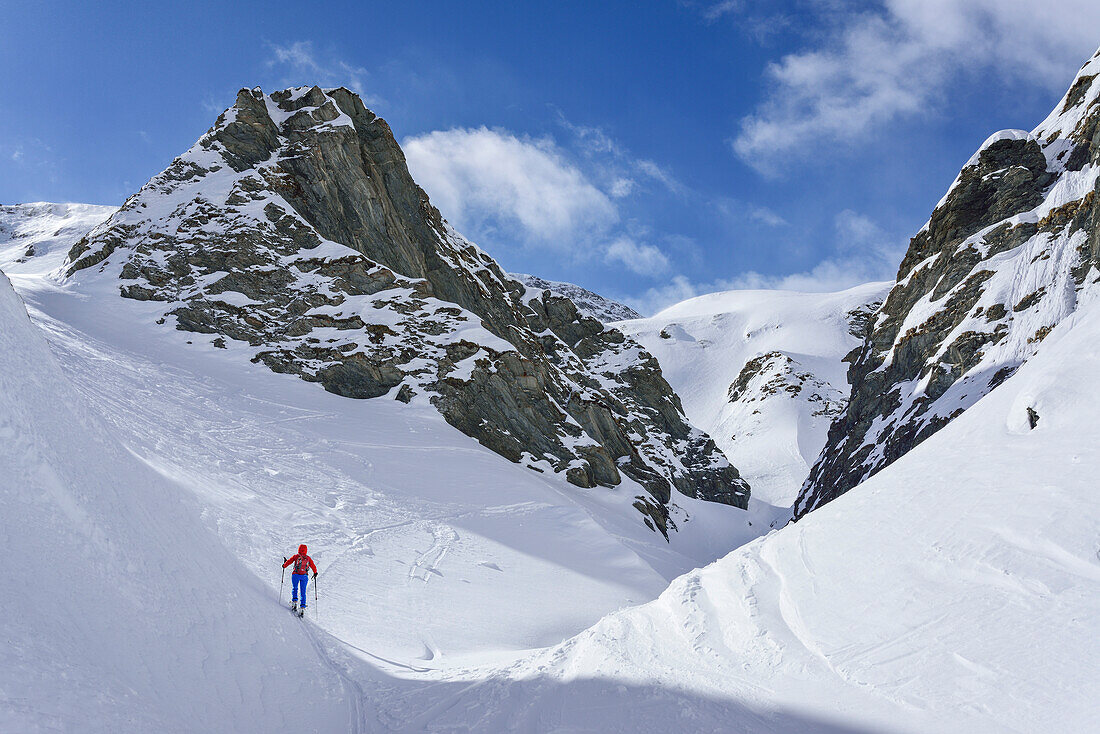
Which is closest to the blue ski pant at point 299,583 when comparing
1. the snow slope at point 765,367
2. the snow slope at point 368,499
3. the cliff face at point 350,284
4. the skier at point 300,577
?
the skier at point 300,577

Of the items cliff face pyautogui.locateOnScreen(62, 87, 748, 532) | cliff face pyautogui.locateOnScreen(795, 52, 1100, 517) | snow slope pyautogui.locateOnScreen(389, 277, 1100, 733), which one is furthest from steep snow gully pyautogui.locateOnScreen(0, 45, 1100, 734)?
cliff face pyautogui.locateOnScreen(795, 52, 1100, 517)

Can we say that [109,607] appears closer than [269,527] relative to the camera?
Yes

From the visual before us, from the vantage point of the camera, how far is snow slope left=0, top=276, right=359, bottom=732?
190 inches

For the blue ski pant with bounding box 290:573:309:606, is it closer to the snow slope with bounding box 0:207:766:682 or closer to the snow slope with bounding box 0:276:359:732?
the snow slope with bounding box 0:276:359:732

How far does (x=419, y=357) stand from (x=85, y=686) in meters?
31.3

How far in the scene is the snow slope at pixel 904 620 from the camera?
5.69 meters

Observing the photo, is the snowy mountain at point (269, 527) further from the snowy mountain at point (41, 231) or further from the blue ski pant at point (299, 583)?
the snowy mountain at point (41, 231)

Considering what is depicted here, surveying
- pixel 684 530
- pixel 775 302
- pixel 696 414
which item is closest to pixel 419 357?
pixel 684 530

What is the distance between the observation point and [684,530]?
42719 mm

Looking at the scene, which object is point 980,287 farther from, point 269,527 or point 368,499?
point 269,527

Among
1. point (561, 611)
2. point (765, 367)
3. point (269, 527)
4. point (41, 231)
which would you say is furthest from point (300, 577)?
point (765, 367)

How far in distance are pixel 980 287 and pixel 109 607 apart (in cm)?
4079

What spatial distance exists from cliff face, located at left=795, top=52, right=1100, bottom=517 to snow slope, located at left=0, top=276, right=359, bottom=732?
98.4ft

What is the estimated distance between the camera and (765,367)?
105 meters
